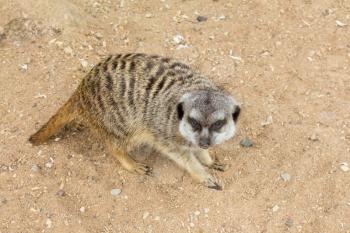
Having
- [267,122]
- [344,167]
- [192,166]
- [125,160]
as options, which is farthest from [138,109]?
[344,167]

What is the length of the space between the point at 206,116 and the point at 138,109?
1.62 ft

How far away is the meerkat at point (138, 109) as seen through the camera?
271cm

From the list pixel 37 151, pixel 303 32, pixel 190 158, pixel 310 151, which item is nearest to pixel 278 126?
pixel 310 151

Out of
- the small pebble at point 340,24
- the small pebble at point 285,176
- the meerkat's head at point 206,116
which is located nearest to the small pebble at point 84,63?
the meerkat's head at point 206,116

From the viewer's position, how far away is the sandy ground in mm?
2650

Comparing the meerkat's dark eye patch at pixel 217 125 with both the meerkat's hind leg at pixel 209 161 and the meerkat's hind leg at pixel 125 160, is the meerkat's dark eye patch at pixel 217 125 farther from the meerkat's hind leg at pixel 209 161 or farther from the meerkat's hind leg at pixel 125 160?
the meerkat's hind leg at pixel 125 160

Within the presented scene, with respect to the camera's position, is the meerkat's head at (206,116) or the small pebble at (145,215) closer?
the meerkat's head at (206,116)

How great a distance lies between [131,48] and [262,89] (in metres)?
Result: 0.93

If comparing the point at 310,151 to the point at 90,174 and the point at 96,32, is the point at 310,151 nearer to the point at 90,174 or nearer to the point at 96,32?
the point at 90,174

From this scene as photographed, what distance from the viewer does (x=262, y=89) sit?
3238 mm

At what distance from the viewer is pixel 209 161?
115 inches

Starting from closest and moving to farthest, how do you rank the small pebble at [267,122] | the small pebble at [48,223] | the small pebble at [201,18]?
the small pebble at [48,223] → the small pebble at [267,122] → the small pebble at [201,18]

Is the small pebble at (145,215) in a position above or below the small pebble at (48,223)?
below

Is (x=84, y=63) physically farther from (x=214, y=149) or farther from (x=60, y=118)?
(x=214, y=149)
